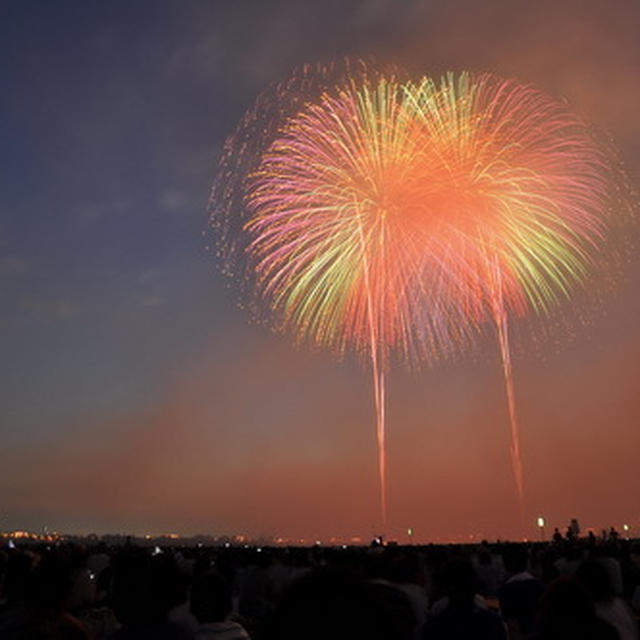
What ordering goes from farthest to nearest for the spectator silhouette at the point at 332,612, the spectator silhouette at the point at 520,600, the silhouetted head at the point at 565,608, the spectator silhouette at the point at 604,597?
the spectator silhouette at the point at 520,600 < the spectator silhouette at the point at 604,597 < the silhouetted head at the point at 565,608 < the spectator silhouette at the point at 332,612

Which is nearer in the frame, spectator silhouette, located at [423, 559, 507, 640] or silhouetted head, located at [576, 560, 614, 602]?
spectator silhouette, located at [423, 559, 507, 640]

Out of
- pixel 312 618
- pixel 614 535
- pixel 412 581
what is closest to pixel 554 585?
→ pixel 312 618

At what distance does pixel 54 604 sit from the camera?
470cm

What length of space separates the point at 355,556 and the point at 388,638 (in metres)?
12.1

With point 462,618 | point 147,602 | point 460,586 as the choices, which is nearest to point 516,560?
point 460,586

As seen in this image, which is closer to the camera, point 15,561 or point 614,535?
point 15,561

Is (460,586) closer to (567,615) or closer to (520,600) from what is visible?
(567,615)

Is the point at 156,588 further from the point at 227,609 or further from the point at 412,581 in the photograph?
the point at 412,581

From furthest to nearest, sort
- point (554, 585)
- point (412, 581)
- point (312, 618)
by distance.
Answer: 1. point (412, 581)
2. point (554, 585)
3. point (312, 618)

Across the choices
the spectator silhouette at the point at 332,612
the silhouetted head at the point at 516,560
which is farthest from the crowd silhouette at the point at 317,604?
the silhouetted head at the point at 516,560

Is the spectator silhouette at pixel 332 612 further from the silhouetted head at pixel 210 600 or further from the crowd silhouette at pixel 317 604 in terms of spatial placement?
the silhouetted head at pixel 210 600

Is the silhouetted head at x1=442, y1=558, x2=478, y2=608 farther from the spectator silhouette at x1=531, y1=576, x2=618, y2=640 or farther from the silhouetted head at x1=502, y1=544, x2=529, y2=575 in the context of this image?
the silhouetted head at x1=502, y1=544, x2=529, y2=575

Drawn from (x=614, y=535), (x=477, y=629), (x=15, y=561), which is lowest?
(x=477, y=629)

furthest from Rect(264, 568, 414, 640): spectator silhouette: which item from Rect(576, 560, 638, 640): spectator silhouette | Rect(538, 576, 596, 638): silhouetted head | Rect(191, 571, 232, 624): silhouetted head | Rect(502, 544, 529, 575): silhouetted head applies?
Rect(502, 544, 529, 575): silhouetted head
